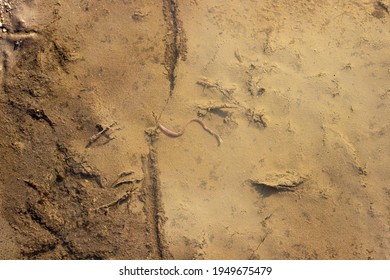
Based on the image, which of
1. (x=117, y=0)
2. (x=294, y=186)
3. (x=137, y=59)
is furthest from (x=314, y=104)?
(x=117, y=0)

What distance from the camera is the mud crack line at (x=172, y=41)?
409cm

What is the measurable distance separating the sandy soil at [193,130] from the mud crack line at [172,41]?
19mm

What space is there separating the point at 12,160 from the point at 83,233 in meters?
1.21

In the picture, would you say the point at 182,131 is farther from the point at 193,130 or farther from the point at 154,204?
the point at 154,204

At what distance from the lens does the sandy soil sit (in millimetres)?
3828

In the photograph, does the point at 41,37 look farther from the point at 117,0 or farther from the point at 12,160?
the point at 12,160

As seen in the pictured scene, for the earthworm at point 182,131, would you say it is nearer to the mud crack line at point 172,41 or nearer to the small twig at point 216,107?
the small twig at point 216,107

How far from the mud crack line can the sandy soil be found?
0.02m

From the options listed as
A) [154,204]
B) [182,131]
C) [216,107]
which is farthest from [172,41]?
[154,204]

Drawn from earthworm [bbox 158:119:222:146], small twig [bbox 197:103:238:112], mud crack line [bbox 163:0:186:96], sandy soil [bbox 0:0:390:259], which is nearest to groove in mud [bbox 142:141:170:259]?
sandy soil [bbox 0:0:390:259]

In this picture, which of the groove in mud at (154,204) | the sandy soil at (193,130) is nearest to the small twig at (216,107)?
the sandy soil at (193,130)

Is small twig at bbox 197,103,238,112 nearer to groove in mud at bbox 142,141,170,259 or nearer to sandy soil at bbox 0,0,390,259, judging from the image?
sandy soil at bbox 0,0,390,259

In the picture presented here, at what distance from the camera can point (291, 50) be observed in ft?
13.7

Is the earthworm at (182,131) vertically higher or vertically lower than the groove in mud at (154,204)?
higher
